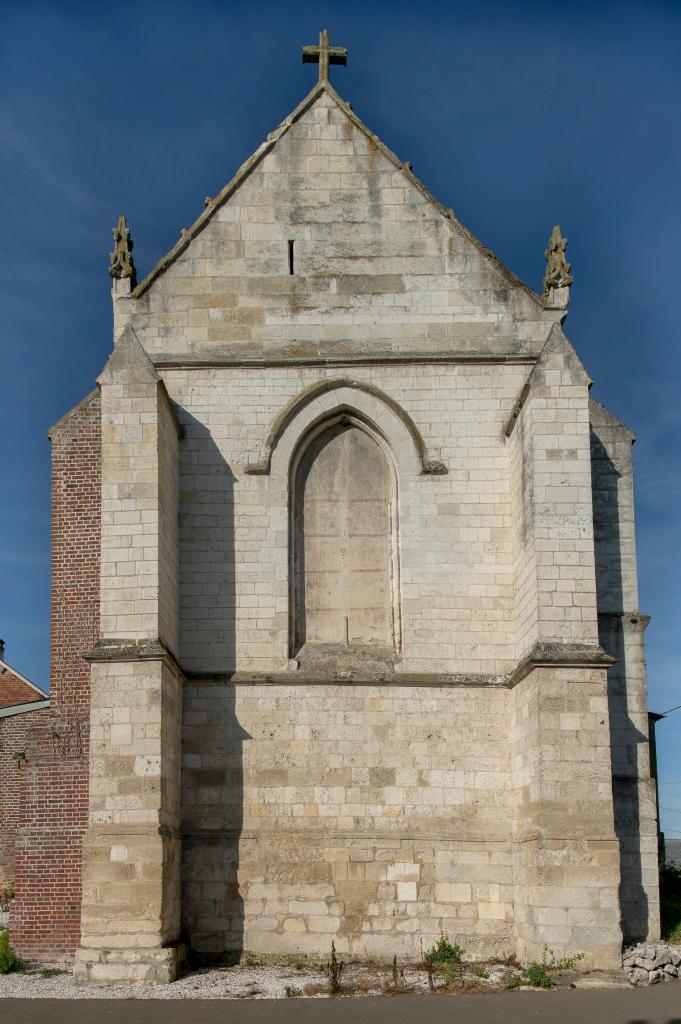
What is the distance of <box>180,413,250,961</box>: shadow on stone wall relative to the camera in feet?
42.5

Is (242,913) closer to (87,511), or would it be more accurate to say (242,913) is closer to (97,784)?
(97,784)

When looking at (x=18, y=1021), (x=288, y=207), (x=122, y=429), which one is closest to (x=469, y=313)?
(x=288, y=207)

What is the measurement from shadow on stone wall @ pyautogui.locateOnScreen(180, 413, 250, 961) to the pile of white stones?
4.20 metres

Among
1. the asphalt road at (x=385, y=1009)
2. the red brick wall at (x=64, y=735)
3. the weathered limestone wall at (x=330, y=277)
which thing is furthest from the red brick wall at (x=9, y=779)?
the asphalt road at (x=385, y=1009)

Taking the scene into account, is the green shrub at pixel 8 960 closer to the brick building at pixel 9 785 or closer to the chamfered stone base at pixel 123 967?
the chamfered stone base at pixel 123 967

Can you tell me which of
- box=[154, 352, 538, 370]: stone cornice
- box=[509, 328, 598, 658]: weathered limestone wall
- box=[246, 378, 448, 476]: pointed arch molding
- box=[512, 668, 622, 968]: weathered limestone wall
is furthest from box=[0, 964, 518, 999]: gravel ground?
box=[154, 352, 538, 370]: stone cornice

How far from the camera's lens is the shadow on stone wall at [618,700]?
1380cm

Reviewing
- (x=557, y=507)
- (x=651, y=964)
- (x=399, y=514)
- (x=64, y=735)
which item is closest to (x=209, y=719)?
(x=64, y=735)

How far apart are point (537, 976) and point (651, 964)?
1241mm

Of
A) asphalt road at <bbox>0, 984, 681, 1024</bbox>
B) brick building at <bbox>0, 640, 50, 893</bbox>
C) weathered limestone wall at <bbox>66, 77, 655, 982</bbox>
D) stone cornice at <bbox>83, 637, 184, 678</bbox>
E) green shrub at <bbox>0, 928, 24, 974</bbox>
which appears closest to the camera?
asphalt road at <bbox>0, 984, 681, 1024</bbox>

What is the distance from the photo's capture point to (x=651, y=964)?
1175cm

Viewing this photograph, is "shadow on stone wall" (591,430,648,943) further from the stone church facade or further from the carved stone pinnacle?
the carved stone pinnacle

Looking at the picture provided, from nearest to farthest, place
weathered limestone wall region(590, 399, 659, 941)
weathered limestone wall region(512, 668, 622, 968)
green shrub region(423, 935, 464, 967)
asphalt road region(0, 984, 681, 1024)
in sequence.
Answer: asphalt road region(0, 984, 681, 1024) < weathered limestone wall region(512, 668, 622, 968) < green shrub region(423, 935, 464, 967) < weathered limestone wall region(590, 399, 659, 941)

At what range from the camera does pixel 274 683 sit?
44.4ft
